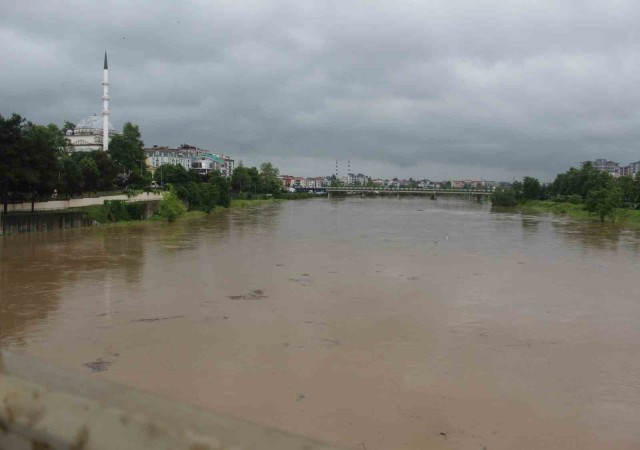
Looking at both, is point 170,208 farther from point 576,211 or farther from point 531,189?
point 531,189

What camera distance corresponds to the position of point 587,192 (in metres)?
55.3

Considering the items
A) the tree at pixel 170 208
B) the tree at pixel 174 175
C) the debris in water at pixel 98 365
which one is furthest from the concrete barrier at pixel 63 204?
the debris in water at pixel 98 365

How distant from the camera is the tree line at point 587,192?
39.6 meters

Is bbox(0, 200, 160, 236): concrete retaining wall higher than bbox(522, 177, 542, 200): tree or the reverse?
the reverse

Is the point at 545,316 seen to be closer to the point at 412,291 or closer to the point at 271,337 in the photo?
the point at 412,291

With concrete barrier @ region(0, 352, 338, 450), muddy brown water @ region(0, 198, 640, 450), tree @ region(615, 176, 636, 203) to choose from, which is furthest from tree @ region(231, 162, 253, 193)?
concrete barrier @ region(0, 352, 338, 450)

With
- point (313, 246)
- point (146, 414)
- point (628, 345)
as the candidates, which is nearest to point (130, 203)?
point (313, 246)

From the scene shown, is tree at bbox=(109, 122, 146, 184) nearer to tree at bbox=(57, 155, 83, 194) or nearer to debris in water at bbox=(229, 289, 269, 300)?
tree at bbox=(57, 155, 83, 194)

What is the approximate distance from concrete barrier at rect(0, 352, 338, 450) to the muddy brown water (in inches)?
154

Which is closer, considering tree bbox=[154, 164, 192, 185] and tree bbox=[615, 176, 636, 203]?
tree bbox=[615, 176, 636, 203]

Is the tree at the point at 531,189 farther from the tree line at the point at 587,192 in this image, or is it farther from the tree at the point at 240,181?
the tree at the point at 240,181

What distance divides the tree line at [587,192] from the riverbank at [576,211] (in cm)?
52

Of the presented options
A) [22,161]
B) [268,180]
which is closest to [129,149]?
[22,161]

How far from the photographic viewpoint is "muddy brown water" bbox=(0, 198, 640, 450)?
591 cm
